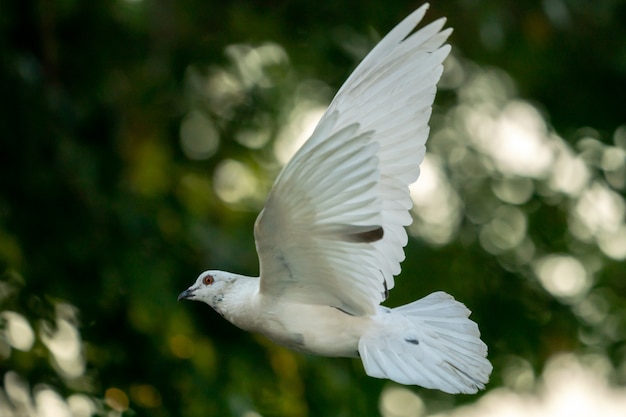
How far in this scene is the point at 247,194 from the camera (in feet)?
29.7

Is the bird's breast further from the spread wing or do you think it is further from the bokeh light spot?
the bokeh light spot

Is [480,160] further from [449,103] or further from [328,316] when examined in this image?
[328,316]

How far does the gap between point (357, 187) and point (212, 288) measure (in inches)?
33.9

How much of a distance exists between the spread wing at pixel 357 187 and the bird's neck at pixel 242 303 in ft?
0.29

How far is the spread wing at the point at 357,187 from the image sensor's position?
3.62 m

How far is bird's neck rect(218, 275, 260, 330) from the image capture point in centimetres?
410

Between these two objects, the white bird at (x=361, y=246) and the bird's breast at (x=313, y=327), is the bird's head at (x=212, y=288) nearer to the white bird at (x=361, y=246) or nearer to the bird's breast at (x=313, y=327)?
the white bird at (x=361, y=246)

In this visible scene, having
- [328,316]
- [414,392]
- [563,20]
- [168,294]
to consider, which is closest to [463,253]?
[414,392]

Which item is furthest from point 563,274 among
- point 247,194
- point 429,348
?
point 429,348

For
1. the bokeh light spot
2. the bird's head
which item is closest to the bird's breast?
the bird's head

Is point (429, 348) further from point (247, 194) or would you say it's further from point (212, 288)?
point (247, 194)

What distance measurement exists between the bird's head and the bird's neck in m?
0.02

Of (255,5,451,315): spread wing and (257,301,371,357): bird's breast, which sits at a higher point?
(255,5,451,315): spread wing

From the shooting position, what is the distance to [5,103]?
7695 mm
